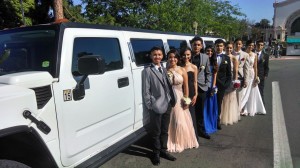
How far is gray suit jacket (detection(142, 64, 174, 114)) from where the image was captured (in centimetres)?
434

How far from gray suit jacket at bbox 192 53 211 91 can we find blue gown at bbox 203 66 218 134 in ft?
1.26

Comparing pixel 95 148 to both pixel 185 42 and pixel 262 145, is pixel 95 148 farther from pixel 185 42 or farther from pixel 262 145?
pixel 185 42

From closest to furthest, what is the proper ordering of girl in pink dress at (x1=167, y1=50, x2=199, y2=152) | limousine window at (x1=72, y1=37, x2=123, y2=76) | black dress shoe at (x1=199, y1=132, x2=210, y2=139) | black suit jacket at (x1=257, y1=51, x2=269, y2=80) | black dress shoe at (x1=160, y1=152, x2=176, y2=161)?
limousine window at (x1=72, y1=37, x2=123, y2=76), black dress shoe at (x1=160, y1=152, x2=176, y2=161), girl in pink dress at (x1=167, y1=50, x2=199, y2=152), black dress shoe at (x1=199, y1=132, x2=210, y2=139), black suit jacket at (x1=257, y1=51, x2=269, y2=80)

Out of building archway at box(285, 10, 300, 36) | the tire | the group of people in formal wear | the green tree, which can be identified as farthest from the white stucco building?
the tire

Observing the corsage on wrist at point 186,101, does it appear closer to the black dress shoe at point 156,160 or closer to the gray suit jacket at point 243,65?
the black dress shoe at point 156,160

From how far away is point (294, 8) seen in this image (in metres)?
64.8

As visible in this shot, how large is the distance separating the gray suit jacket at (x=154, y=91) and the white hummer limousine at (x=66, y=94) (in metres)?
0.13

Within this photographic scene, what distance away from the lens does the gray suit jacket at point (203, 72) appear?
214 inches

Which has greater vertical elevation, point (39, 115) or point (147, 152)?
point (39, 115)

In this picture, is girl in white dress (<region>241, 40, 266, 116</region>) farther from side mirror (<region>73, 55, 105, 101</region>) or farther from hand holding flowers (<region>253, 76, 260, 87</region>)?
side mirror (<region>73, 55, 105, 101</region>)

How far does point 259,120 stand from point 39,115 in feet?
18.4

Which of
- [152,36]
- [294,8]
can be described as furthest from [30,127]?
[294,8]

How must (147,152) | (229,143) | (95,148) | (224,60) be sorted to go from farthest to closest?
(224,60) < (229,143) < (147,152) < (95,148)

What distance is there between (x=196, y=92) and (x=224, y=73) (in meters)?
1.35
